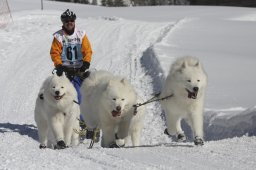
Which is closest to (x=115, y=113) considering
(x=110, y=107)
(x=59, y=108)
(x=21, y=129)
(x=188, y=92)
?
(x=110, y=107)

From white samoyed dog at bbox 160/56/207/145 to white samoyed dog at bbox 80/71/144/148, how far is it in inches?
17.2

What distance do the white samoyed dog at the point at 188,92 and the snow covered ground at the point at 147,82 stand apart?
1.16ft

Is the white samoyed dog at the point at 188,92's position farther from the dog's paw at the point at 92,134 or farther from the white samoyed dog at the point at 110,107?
the dog's paw at the point at 92,134

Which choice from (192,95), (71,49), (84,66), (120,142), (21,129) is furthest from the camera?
(21,129)

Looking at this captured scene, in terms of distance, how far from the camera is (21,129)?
7.78m

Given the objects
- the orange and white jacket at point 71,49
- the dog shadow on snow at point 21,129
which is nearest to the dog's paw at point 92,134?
the dog shadow on snow at point 21,129

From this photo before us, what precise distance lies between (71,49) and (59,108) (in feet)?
4.81

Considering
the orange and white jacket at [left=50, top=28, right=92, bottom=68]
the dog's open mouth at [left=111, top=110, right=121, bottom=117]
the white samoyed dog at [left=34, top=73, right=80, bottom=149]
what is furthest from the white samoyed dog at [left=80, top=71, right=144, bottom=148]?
the orange and white jacket at [left=50, top=28, right=92, bottom=68]

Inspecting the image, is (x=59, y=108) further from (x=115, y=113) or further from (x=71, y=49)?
(x=71, y=49)

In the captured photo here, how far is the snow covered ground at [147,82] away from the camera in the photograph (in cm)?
493

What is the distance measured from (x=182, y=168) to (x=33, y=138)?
320 centimetres

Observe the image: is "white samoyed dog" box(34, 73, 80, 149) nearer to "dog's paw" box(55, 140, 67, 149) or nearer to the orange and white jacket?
"dog's paw" box(55, 140, 67, 149)

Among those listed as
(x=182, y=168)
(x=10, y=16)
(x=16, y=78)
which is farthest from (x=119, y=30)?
(x=182, y=168)

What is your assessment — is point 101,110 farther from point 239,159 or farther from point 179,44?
point 179,44
